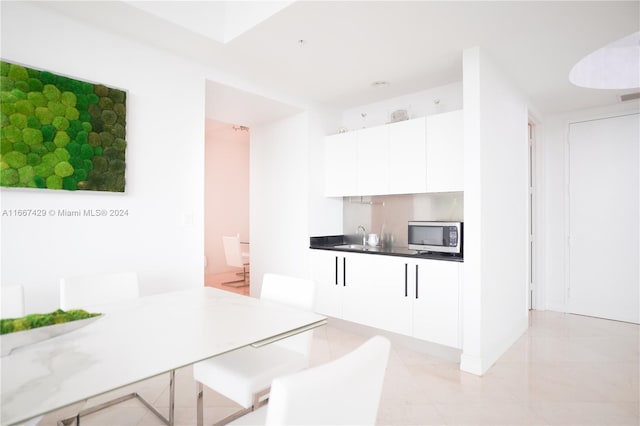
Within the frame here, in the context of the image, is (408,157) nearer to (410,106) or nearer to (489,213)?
(410,106)

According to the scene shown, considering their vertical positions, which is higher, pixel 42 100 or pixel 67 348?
pixel 42 100

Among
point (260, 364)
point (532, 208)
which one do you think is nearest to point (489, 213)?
point (260, 364)

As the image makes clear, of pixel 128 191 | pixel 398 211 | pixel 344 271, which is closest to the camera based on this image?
pixel 128 191

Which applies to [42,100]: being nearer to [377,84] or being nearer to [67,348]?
[67,348]

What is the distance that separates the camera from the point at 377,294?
3.46 meters

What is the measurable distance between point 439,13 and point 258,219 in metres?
3.20

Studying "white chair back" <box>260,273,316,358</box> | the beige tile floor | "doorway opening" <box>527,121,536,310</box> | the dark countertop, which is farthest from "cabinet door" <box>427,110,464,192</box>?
"doorway opening" <box>527,121,536,310</box>

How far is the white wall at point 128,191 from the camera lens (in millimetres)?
2172

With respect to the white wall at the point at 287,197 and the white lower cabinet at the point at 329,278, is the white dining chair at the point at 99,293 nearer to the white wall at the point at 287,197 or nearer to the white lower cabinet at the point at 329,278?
the white lower cabinet at the point at 329,278

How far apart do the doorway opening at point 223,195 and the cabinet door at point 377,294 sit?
3528 mm

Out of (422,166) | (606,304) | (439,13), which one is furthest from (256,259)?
(606,304)

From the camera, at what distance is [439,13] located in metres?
2.30

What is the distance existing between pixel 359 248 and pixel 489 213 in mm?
1481

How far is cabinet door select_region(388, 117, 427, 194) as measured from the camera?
11.3ft
